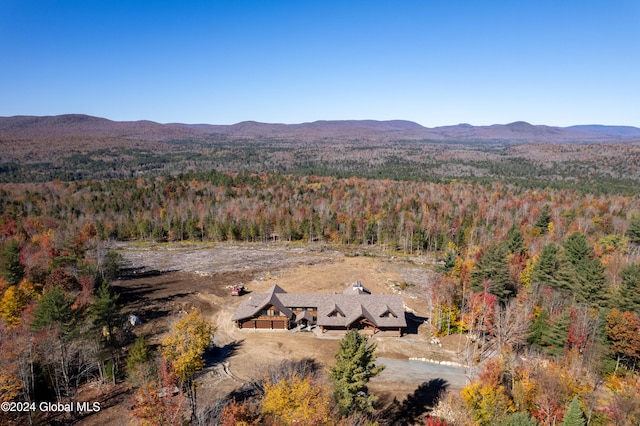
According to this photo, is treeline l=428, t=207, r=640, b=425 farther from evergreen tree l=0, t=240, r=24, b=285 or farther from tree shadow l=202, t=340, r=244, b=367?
evergreen tree l=0, t=240, r=24, b=285

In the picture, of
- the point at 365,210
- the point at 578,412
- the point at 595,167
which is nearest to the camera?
the point at 578,412

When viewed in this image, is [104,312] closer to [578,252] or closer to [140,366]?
[140,366]

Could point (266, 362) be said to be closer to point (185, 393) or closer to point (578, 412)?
point (185, 393)

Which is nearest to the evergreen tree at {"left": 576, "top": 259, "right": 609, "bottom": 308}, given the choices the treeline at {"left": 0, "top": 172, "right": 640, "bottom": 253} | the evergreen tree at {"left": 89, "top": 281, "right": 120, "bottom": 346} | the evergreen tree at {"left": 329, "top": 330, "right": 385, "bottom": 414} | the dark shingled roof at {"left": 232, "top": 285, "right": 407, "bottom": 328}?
the dark shingled roof at {"left": 232, "top": 285, "right": 407, "bottom": 328}

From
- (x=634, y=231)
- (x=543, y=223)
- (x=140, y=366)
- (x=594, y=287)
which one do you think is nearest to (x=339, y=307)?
(x=140, y=366)

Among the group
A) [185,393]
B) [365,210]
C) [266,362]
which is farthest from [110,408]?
[365,210]

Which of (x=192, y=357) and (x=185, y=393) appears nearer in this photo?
(x=192, y=357)
